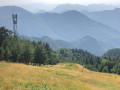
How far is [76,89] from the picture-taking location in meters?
16.1

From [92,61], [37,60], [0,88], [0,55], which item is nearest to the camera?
[0,88]

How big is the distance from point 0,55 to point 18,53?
5.24 metres

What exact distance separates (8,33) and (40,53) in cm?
1321

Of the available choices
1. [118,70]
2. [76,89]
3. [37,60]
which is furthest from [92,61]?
[76,89]

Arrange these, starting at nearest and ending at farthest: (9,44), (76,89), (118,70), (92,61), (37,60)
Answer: (76,89)
(9,44)
(37,60)
(118,70)
(92,61)

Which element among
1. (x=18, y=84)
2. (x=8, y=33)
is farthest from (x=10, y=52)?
(x=18, y=84)

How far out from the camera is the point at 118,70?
262ft

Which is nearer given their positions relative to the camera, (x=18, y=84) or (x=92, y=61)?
(x=18, y=84)

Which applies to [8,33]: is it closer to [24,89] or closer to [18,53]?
[18,53]

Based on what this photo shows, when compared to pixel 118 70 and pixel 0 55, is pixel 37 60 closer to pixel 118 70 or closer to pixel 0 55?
pixel 0 55

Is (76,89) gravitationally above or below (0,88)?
below

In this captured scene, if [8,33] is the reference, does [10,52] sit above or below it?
below

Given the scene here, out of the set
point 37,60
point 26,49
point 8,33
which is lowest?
point 37,60

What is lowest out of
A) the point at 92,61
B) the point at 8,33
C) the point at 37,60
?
the point at 92,61
